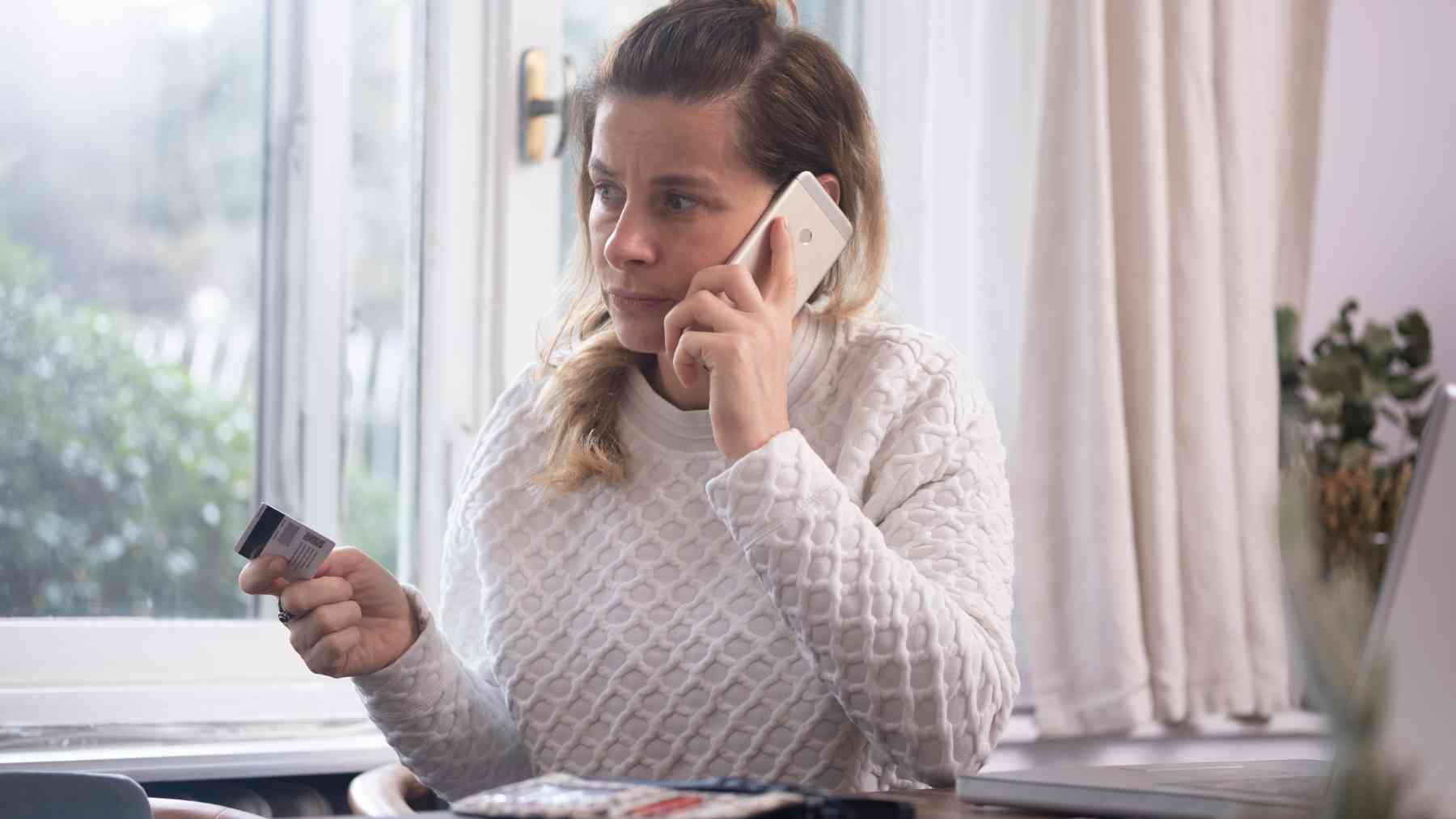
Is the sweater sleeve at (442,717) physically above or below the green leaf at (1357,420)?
below

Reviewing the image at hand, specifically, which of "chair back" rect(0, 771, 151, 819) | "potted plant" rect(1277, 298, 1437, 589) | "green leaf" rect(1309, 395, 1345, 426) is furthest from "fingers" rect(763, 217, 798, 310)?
"green leaf" rect(1309, 395, 1345, 426)

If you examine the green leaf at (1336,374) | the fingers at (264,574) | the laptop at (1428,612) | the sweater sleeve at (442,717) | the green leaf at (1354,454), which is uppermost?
the laptop at (1428,612)

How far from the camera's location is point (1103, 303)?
194 cm

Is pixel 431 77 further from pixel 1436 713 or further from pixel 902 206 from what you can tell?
pixel 1436 713

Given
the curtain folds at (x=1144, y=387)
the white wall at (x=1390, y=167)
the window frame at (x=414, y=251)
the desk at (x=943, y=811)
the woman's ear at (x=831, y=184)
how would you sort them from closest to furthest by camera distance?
the desk at (x=943, y=811) < the woman's ear at (x=831, y=184) < the window frame at (x=414, y=251) < the curtain folds at (x=1144, y=387) < the white wall at (x=1390, y=167)

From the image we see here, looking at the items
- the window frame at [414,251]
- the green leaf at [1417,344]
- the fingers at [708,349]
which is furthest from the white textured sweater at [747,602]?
the green leaf at [1417,344]

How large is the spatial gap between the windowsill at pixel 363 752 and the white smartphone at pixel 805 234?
593mm

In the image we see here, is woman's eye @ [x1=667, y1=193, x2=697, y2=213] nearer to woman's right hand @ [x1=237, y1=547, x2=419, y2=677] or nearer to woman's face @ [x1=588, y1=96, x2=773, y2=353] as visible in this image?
woman's face @ [x1=588, y1=96, x2=773, y2=353]

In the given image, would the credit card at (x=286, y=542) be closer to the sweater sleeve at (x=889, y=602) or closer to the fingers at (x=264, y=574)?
the fingers at (x=264, y=574)

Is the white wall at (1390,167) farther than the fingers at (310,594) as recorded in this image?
Yes

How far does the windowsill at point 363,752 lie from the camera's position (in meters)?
1.48

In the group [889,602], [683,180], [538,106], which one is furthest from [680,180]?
[538,106]

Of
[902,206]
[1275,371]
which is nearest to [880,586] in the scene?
[902,206]

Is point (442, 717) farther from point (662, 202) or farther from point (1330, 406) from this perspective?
point (1330, 406)
